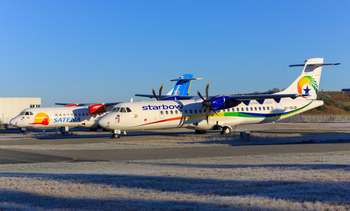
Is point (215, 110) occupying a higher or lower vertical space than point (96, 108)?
lower

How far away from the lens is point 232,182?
8703 mm

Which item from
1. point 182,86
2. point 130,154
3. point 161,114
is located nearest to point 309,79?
point 161,114

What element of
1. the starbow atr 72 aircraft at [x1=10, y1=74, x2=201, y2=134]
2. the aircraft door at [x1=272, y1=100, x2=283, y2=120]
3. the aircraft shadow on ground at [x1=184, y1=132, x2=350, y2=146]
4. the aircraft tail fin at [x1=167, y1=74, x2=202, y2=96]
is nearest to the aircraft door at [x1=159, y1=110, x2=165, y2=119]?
the aircraft shadow on ground at [x1=184, y1=132, x2=350, y2=146]

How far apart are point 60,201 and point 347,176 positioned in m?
7.01

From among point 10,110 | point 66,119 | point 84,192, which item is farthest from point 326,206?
point 10,110

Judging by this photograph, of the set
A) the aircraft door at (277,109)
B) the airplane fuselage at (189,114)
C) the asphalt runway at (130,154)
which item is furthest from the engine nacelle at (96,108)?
the asphalt runway at (130,154)

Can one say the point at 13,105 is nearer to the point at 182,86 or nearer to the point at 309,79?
the point at 182,86

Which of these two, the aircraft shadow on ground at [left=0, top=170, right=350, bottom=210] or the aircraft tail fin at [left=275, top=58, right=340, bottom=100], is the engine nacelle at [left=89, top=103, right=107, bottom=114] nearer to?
the aircraft tail fin at [left=275, top=58, right=340, bottom=100]

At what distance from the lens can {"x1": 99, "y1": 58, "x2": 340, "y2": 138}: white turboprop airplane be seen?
97.2 feet

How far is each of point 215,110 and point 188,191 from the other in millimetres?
24370

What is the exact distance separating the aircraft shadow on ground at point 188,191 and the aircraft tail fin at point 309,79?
2928 cm

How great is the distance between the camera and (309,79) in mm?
36469

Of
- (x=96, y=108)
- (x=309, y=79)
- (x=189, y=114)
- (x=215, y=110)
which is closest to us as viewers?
(x=189, y=114)

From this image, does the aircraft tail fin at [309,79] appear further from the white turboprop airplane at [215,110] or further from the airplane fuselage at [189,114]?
A: the airplane fuselage at [189,114]
